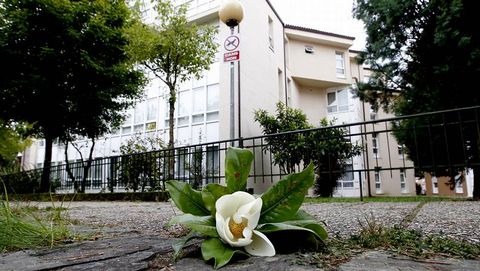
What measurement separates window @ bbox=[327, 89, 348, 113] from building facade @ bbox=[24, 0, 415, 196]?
61 mm

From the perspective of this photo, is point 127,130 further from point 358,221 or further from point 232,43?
point 358,221

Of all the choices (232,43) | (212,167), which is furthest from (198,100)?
(232,43)

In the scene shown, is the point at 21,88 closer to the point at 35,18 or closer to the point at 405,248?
the point at 35,18

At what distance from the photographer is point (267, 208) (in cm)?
108

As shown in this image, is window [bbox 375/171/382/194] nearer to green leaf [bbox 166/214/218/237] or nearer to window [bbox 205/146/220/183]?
window [bbox 205/146/220/183]

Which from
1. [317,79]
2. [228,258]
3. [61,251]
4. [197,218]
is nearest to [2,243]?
[61,251]

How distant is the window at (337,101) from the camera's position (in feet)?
68.3

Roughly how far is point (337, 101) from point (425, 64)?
1262 cm

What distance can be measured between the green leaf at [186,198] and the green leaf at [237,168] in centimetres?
11

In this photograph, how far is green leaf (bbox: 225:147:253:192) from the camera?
1114 mm

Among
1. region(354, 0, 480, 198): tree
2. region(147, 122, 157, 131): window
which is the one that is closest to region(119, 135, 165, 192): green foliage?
region(354, 0, 480, 198): tree

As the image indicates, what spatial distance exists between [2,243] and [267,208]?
1078mm

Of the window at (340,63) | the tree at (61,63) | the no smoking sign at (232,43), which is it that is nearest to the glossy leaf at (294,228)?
the no smoking sign at (232,43)

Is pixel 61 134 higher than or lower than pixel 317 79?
lower
